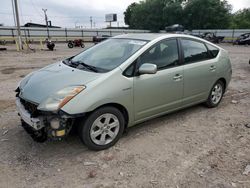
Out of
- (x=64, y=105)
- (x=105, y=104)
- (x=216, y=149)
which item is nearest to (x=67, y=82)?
(x=64, y=105)

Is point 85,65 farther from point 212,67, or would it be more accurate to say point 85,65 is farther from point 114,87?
point 212,67

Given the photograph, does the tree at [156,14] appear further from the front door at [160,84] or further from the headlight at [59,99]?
the headlight at [59,99]

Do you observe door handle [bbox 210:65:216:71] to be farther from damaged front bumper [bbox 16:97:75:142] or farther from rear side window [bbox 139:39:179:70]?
damaged front bumper [bbox 16:97:75:142]

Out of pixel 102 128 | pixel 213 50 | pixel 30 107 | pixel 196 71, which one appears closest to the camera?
pixel 30 107

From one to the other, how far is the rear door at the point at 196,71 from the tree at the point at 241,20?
178ft

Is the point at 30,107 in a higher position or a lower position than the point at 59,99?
lower

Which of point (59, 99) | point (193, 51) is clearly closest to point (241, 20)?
point (193, 51)

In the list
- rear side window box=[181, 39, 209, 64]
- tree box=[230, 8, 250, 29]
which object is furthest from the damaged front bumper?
tree box=[230, 8, 250, 29]

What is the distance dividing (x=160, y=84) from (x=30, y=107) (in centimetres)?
187

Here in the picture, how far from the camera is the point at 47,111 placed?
2.67 metres

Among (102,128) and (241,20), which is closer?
(102,128)

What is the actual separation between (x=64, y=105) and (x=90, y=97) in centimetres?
32

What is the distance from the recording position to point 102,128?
3059 millimetres

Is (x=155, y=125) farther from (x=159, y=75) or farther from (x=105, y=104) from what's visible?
(x=105, y=104)
